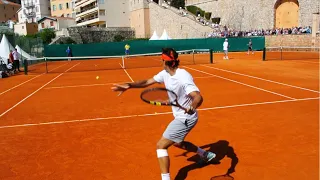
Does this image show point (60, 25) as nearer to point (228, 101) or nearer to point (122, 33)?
point (122, 33)

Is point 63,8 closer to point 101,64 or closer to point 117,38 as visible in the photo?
point 117,38

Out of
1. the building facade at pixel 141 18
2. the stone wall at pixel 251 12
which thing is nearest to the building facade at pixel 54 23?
the building facade at pixel 141 18

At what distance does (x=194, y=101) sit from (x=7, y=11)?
12619cm

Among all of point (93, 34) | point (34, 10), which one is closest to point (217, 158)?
point (93, 34)

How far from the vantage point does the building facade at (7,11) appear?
10875 centimetres

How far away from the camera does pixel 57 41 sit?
59.8 metres

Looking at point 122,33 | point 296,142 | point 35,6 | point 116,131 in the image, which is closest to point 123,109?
point 116,131

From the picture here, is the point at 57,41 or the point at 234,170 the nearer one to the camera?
the point at 234,170

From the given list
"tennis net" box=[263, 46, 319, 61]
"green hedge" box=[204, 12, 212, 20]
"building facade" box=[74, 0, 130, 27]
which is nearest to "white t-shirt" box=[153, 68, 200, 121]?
"tennis net" box=[263, 46, 319, 61]

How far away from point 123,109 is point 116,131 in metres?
2.27

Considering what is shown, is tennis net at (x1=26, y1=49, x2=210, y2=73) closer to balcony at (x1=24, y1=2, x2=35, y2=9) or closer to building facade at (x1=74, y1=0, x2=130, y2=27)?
building facade at (x1=74, y1=0, x2=130, y2=27)

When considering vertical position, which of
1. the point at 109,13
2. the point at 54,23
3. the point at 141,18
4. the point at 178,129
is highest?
the point at 109,13

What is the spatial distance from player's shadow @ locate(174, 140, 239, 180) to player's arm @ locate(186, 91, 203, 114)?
155 cm

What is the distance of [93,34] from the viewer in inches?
2606
